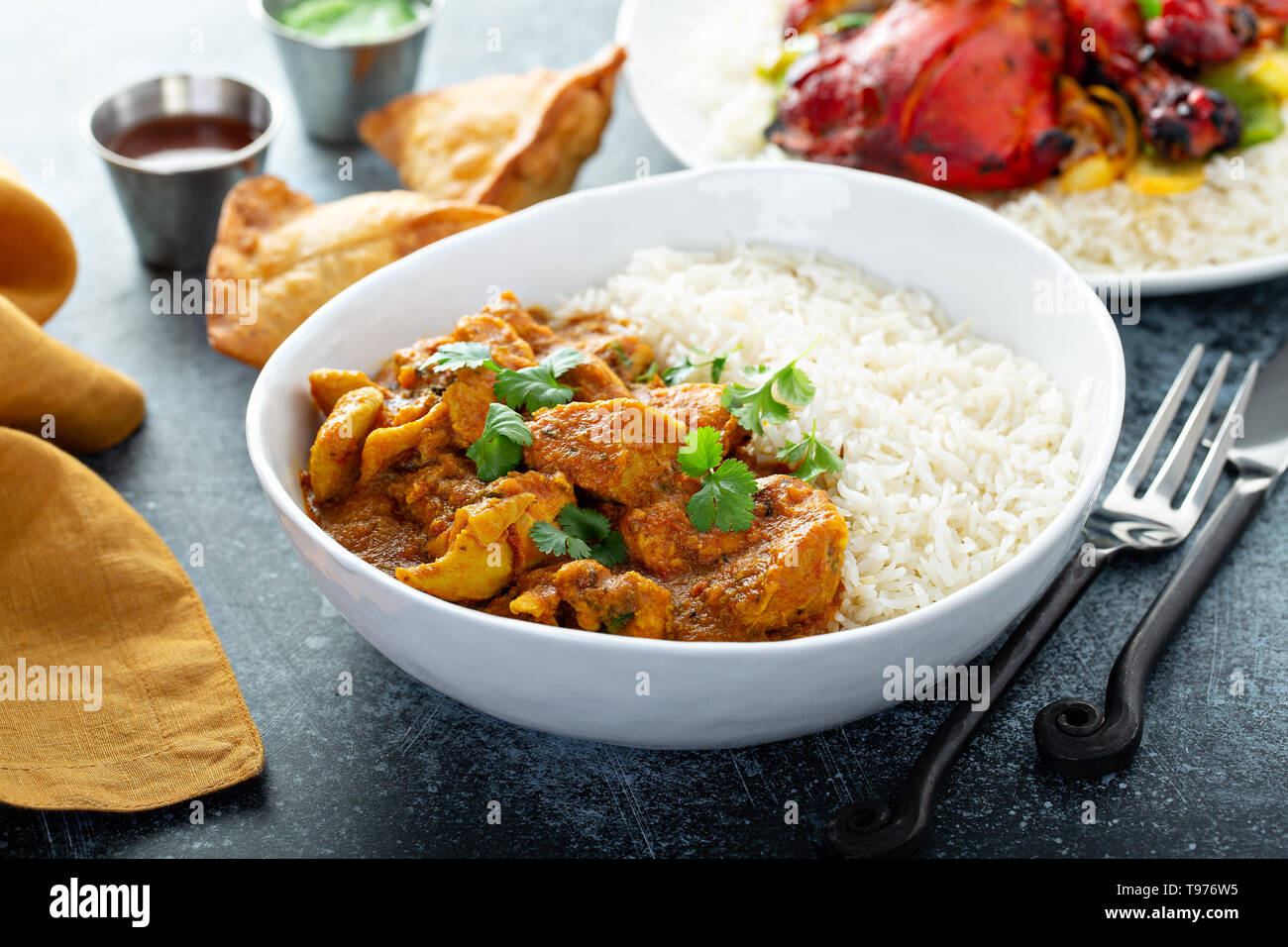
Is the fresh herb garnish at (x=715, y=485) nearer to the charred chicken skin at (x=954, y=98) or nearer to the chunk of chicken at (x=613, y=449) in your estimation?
the chunk of chicken at (x=613, y=449)

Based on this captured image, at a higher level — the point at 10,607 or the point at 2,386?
the point at 2,386

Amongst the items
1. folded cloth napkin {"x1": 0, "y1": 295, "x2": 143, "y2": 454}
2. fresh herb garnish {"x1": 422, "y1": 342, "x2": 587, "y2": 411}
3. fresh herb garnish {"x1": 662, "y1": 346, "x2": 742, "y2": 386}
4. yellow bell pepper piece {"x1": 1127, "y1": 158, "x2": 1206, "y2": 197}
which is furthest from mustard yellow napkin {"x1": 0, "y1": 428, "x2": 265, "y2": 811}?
yellow bell pepper piece {"x1": 1127, "y1": 158, "x2": 1206, "y2": 197}

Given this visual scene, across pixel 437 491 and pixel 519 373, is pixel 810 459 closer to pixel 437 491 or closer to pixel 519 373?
pixel 519 373

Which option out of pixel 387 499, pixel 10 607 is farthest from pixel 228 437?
pixel 387 499

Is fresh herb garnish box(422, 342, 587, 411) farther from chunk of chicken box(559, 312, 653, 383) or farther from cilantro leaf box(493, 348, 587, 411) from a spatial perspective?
chunk of chicken box(559, 312, 653, 383)

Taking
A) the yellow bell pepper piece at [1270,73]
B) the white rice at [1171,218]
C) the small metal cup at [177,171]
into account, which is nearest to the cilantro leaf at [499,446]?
the small metal cup at [177,171]

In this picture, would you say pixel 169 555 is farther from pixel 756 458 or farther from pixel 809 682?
pixel 809 682
